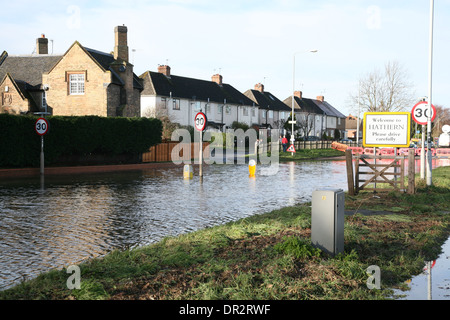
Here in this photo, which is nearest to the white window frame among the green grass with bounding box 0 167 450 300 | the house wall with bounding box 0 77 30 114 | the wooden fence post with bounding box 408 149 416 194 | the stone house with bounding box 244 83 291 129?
the house wall with bounding box 0 77 30 114

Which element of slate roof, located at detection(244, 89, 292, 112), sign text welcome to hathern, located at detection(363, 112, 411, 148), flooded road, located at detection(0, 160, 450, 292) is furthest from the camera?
slate roof, located at detection(244, 89, 292, 112)

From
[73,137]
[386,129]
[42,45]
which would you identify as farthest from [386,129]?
[42,45]

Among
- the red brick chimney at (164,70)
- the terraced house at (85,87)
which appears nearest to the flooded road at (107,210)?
the terraced house at (85,87)

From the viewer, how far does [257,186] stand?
18078 mm

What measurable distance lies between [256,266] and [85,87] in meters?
35.0

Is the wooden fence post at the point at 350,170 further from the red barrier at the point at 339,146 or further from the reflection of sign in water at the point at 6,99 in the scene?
the red barrier at the point at 339,146

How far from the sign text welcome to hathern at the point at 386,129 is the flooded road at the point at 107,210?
2.95m

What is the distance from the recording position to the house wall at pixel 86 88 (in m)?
37.2

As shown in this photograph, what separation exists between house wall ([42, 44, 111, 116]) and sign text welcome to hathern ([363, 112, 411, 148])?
26.6 meters

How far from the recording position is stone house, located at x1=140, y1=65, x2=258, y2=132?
5581cm

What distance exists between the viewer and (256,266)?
593cm

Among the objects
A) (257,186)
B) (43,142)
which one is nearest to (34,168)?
(43,142)

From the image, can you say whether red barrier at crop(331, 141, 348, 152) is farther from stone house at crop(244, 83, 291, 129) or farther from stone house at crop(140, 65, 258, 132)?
stone house at crop(244, 83, 291, 129)

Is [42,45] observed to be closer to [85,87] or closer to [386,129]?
[85,87]
